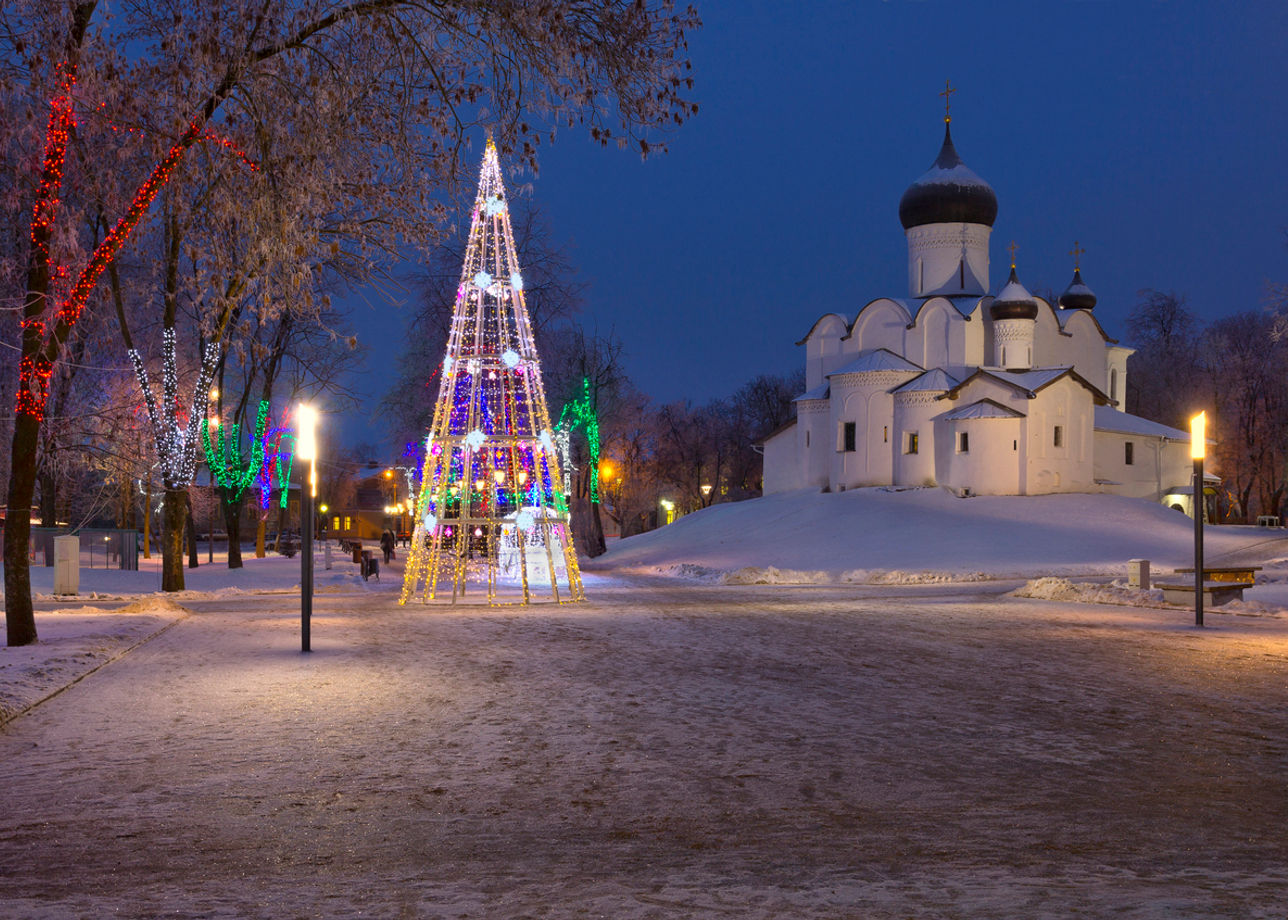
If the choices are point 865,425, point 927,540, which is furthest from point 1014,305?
point 927,540

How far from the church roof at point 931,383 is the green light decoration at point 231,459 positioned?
87.6 ft

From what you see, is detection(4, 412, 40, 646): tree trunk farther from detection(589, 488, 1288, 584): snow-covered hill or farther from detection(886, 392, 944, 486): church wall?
detection(886, 392, 944, 486): church wall

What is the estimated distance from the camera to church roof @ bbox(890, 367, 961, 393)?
166ft

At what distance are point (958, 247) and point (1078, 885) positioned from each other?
53.7 m

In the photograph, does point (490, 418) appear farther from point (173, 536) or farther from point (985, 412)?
point (985, 412)

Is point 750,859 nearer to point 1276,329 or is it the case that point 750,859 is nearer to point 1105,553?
point 1276,329

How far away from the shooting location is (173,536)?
25.1 metres

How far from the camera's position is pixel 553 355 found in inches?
1719

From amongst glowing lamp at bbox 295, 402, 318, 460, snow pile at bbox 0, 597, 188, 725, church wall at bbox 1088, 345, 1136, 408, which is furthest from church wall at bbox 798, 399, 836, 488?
glowing lamp at bbox 295, 402, 318, 460

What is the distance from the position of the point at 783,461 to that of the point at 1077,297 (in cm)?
1807

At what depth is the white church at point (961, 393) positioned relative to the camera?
49000mm

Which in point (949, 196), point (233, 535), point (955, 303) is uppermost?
point (949, 196)

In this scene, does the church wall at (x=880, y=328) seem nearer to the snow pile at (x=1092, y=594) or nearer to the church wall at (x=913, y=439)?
the church wall at (x=913, y=439)

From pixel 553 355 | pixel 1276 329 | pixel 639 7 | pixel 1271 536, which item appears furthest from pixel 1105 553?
pixel 639 7
